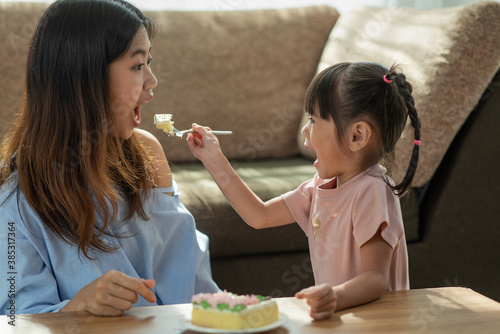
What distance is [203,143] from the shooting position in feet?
4.45

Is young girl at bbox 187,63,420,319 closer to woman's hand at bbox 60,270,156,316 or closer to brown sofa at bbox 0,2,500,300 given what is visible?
woman's hand at bbox 60,270,156,316

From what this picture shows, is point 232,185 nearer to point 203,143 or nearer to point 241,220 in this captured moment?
point 203,143

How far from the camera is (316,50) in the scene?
8.67 ft

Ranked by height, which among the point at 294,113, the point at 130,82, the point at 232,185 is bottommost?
the point at 232,185

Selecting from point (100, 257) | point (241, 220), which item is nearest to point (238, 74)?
point (241, 220)

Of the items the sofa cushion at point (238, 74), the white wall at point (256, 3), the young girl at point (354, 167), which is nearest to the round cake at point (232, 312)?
the young girl at point (354, 167)

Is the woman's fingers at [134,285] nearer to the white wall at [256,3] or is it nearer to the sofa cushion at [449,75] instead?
the sofa cushion at [449,75]

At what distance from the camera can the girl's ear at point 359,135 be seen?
1.24 metres

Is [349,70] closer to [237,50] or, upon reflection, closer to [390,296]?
[390,296]

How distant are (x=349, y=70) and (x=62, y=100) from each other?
1.92 feet

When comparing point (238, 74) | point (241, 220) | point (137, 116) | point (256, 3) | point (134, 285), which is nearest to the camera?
point (134, 285)

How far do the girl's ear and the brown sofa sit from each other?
65cm

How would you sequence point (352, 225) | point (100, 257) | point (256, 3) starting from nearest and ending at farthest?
point (352, 225) < point (100, 257) < point (256, 3)

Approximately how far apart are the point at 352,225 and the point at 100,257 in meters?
0.52
